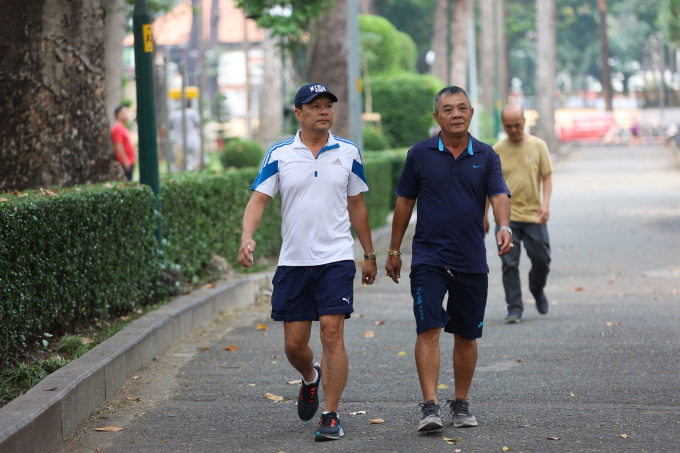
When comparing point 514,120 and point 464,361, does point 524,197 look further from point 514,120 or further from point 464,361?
point 464,361

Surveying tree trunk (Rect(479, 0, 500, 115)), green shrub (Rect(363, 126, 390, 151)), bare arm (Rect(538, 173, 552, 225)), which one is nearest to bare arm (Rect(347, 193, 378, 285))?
bare arm (Rect(538, 173, 552, 225))

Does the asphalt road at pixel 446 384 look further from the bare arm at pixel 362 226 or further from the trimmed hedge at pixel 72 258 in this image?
the bare arm at pixel 362 226

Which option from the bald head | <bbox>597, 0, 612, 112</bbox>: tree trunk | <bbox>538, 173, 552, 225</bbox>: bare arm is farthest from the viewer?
<bbox>597, 0, 612, 112</bbox>: tree trunk

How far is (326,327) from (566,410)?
1.53 m

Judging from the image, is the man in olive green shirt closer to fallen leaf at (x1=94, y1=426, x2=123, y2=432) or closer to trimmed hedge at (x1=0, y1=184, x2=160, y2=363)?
trimmed hedge at (x1=0, y1=184, x2=160, y2=363)

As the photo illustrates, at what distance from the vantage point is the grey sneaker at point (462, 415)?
580 cm

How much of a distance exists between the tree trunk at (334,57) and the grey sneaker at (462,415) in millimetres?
14236

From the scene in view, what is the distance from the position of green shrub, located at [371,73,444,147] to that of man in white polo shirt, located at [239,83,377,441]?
1064 inches

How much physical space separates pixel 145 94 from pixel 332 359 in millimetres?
4757

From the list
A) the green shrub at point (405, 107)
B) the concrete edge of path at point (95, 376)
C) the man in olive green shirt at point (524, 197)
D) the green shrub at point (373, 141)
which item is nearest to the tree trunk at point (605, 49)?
the green shrub at point (405, 107)

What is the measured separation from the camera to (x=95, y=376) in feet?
20.6

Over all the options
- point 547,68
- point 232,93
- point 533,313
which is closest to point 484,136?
point 547,68

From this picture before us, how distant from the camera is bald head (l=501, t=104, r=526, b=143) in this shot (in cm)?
917

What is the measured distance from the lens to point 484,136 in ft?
141
